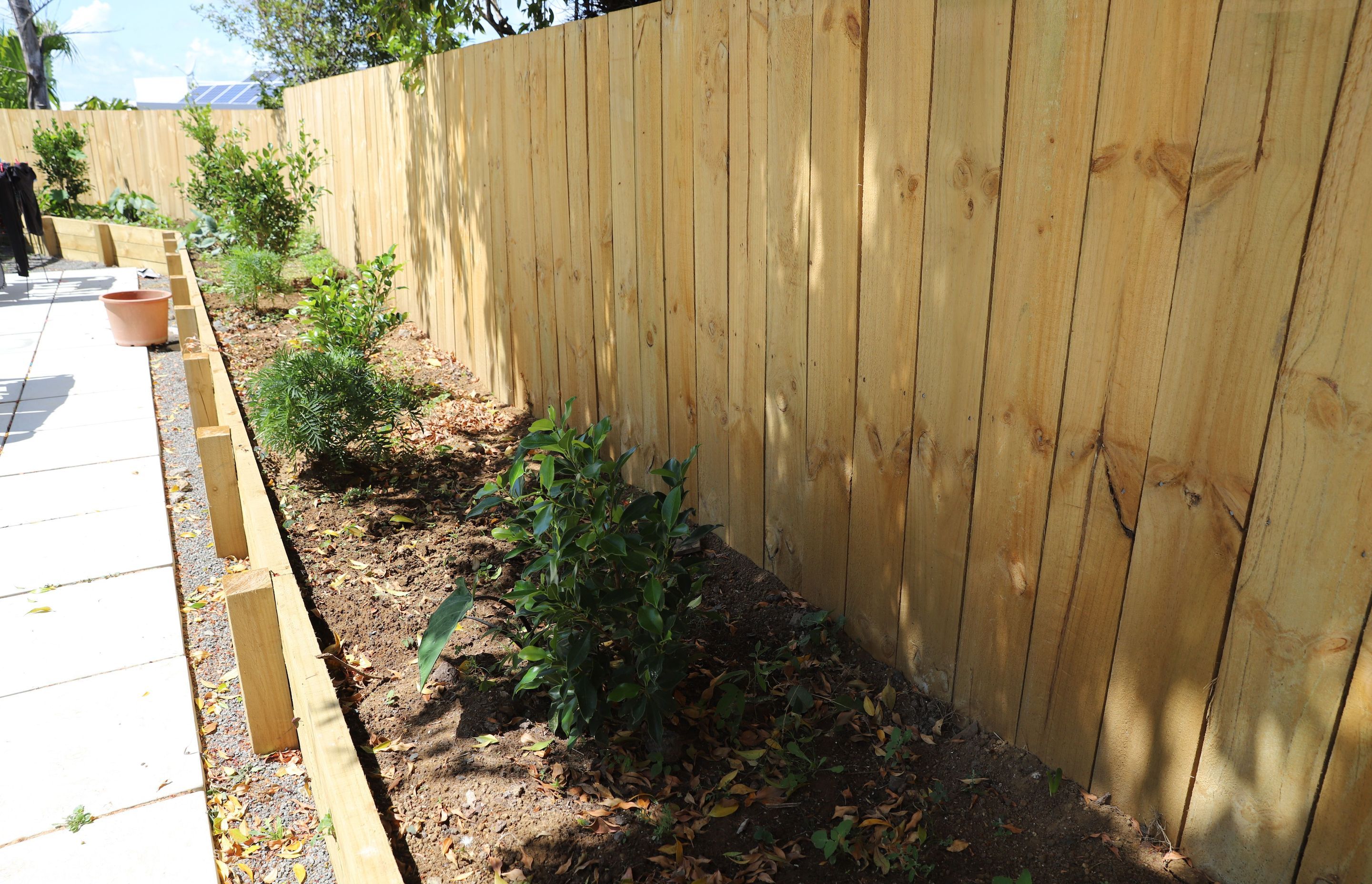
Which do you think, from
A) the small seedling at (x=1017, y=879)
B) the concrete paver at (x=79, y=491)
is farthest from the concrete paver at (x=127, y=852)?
the concrete paver at (x=79, y=491)

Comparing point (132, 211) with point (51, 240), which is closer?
point (51, 240)

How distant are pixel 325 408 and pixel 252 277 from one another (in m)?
4.40

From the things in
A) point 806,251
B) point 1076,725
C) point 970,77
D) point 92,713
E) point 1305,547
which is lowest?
point 92,713

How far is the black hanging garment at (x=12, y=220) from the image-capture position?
990cm

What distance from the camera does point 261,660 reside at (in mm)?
2689

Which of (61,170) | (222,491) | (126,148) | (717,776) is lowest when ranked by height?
(717,776)

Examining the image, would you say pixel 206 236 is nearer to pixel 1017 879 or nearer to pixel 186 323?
pixel 186 323

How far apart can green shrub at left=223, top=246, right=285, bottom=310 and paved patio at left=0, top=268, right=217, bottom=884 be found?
212cm

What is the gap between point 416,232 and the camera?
7.25 meters

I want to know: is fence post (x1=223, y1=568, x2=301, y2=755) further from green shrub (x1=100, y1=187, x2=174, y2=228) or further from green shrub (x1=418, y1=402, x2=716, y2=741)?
green shrub (x1=100, y1=187, x2=174, y2=228)

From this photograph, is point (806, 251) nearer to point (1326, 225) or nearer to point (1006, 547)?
point (1006, 547)

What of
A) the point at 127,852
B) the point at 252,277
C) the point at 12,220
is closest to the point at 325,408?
the point at 127,852

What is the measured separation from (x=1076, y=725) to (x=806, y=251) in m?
1.62

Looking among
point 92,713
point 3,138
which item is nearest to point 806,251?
point 92,713
